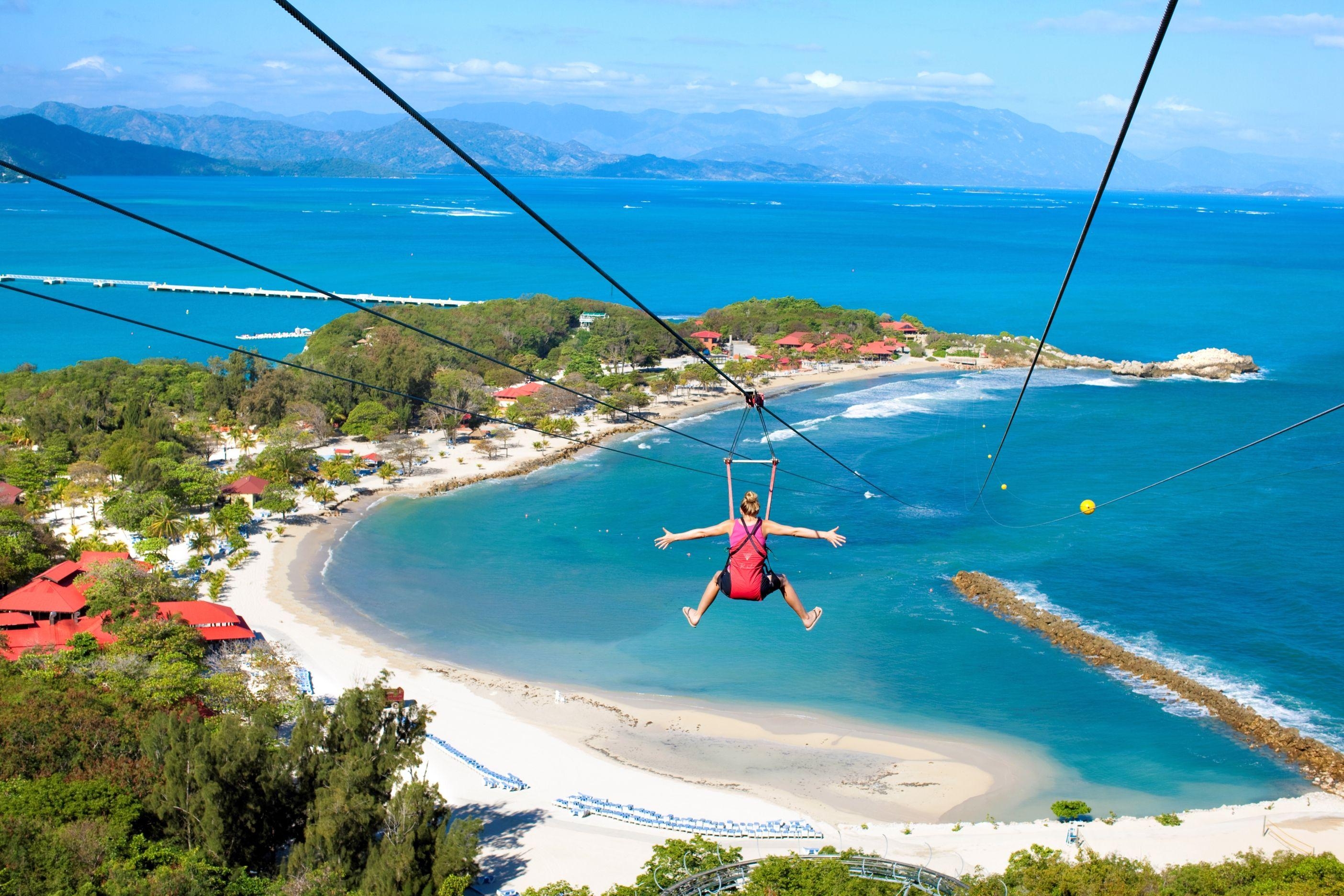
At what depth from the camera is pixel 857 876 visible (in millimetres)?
11992

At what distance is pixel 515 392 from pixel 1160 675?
30.6m

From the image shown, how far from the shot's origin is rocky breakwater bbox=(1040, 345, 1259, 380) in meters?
56.7

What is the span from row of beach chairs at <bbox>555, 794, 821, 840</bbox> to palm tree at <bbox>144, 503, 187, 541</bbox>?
1724cm

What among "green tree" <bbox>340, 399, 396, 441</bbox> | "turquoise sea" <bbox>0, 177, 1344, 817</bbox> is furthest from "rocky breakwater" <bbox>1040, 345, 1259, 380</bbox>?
"green tree" <bbox>340, 399, 396, 441</bbox>

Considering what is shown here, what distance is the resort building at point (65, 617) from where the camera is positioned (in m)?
20.6

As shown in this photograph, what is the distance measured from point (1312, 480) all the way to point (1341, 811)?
25.3m

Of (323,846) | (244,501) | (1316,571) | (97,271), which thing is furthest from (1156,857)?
(97,271)

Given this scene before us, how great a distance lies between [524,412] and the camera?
42312 millimetres

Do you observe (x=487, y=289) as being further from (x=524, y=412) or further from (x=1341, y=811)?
(x=1341, y=811)

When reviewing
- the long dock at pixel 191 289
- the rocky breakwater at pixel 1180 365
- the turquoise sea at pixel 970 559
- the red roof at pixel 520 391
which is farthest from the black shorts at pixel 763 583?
the long dock at pixel 191 289

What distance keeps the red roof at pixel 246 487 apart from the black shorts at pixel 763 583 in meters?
28.5

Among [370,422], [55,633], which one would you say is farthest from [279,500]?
[55,633]

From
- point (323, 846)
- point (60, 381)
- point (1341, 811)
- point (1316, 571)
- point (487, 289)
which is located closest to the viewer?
point (323, 846)

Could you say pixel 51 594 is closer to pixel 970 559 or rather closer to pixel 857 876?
pixel 857 876
